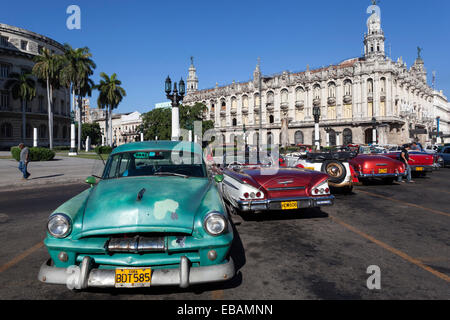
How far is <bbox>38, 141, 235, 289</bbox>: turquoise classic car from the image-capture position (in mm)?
2773

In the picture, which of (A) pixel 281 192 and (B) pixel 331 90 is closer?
(A) pixel 281 192

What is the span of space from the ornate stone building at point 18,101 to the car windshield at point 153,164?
5663 centimetres

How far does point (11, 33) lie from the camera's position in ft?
178

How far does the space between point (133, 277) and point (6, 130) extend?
63.1 metres

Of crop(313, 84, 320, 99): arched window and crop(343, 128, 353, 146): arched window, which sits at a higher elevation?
crop(313, 84, 320, 99): arched window

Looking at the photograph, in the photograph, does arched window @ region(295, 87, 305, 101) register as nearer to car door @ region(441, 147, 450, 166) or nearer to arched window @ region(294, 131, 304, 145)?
arched window @ region(294, 131, 304, 145)

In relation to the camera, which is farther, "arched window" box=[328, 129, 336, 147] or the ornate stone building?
"arched window" box=[328, 129, 336, 147]

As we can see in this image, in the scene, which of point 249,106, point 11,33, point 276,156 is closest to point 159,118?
point 249,106

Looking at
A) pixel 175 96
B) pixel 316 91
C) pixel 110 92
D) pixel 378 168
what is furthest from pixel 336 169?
pixel 316 91

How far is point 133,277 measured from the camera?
2.77 meters

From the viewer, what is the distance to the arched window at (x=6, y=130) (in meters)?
52.7

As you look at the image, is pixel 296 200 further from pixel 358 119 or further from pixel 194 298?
pixel 358 119

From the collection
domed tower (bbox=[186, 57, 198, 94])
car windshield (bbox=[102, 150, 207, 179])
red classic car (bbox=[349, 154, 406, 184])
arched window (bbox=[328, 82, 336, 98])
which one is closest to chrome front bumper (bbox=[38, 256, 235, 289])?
car windshield (bbox=[102, 150, 207, 179])

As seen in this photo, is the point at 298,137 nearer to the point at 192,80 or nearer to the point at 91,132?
the point at 192,80
